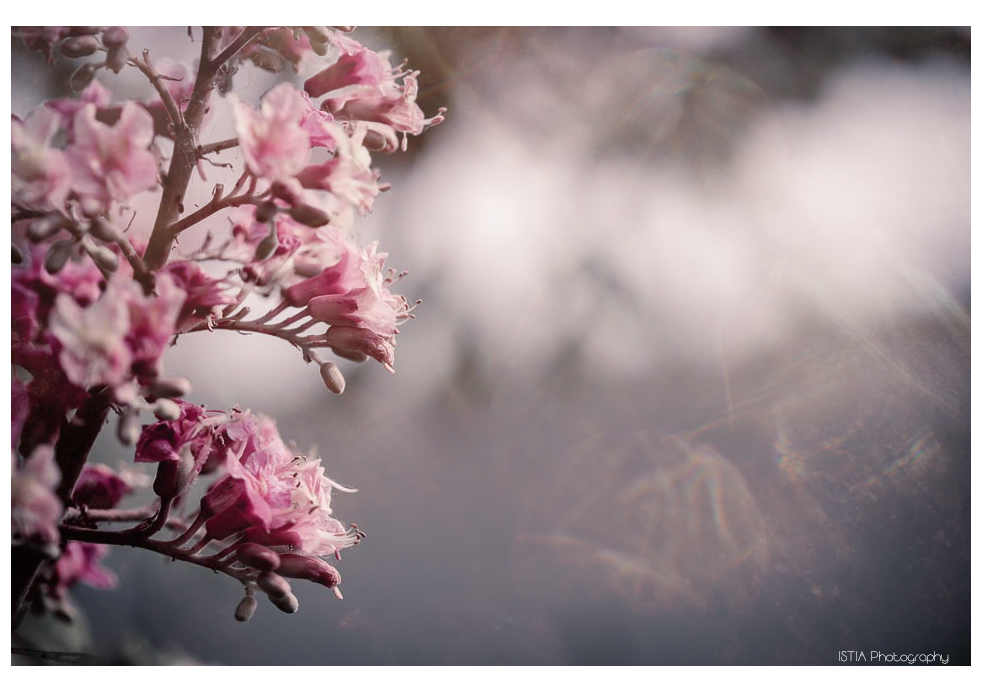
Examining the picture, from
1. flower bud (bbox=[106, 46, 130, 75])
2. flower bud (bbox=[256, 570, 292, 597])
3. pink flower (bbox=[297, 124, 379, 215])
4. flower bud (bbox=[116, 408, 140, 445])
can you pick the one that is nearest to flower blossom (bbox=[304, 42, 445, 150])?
pink flower (bbox=[297, 124, 379, 215])

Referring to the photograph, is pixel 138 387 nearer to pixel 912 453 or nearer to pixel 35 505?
pixel 35 505

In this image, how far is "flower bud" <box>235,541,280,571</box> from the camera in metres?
0.91

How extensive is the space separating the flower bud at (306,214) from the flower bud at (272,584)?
41cm

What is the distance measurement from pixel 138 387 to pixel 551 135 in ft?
3.25

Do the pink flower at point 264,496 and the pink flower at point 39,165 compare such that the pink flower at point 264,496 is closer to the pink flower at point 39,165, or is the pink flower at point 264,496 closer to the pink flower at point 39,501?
the pink flower at point 39,501

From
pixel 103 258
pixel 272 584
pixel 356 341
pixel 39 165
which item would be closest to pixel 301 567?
pixel 272 584

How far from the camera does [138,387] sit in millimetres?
805

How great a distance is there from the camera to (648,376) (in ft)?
5.00

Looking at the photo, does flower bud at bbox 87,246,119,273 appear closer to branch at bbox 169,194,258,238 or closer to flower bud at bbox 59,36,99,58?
branch at bbox 169,194,258,238

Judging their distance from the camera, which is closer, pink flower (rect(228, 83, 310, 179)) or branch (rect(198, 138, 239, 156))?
pink flower (rect(228, 83, 310, 179))

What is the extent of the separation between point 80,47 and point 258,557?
620 mm

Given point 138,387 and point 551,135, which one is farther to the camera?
point 551,135

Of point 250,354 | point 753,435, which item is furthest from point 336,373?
point 753,435

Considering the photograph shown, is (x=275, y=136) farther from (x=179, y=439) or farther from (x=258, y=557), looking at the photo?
(x=258, y=557)
